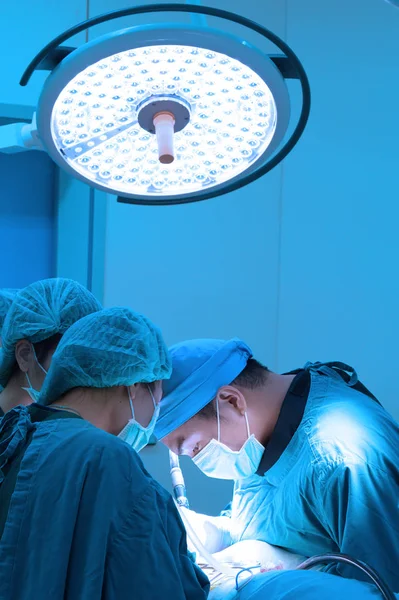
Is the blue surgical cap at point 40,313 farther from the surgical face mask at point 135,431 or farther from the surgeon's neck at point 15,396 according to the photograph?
the surgical face mask at point 135,431

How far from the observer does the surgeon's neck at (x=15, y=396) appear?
1.96 m

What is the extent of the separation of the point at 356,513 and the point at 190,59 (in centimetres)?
102

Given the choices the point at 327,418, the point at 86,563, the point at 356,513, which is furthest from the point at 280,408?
the point at 86,563

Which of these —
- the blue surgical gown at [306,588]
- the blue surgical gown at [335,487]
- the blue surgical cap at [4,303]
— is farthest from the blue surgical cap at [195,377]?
the blue surgical gown at [306,588]

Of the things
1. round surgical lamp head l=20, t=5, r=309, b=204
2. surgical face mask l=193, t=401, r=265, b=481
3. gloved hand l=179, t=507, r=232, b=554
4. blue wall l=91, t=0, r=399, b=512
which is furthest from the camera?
blue wall l=91, t=0, r=399, b=512

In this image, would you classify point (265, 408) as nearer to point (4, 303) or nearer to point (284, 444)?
point (284, 444)

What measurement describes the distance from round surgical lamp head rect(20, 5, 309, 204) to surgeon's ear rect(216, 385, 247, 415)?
86 cm

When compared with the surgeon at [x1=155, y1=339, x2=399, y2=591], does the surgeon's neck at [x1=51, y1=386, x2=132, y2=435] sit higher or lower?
higher

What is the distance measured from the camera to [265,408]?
2010mm

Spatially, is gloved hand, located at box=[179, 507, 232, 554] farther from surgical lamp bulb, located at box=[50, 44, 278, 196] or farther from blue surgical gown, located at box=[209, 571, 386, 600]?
surgical lamp bulb, located at box=[50, 44, 278, 196]

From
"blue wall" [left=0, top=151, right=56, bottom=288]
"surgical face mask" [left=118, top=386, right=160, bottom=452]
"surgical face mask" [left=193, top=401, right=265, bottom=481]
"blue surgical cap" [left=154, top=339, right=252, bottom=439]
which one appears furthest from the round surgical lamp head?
"blue wall" [left=0, top=151, right=56, bottom=288]

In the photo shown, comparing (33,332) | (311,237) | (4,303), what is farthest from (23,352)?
(311,237)

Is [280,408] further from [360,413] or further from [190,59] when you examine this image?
[190,59]

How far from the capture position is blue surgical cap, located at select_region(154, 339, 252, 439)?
197 cm
